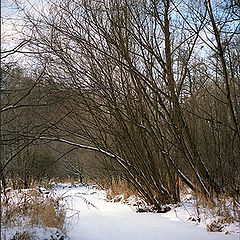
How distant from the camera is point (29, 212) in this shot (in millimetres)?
3785

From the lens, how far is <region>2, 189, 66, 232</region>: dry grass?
3386 millimetres

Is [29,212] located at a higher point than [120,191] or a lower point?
higher

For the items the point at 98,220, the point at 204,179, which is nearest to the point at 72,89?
the point at 98,220

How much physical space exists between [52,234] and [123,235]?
988mm

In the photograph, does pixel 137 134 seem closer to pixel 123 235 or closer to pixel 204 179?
pixel 204 179

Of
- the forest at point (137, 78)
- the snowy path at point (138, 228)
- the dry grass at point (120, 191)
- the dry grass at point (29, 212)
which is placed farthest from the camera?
the dry grass at point (120, 191)

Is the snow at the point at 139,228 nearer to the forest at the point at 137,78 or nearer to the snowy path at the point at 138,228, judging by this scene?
the snowy path at the point at 138,228

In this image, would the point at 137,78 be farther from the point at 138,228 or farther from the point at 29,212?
the point at 29,212

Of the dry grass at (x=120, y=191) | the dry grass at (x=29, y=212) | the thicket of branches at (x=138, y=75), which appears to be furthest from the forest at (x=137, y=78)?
the dry grass at (x=120, y=191)

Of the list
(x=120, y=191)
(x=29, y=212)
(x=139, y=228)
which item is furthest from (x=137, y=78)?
(x=120, y=191)

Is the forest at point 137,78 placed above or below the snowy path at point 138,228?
above

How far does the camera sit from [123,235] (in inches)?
152

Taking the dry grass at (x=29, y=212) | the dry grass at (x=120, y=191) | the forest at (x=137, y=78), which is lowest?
the dry grass at (x=120, y=191)

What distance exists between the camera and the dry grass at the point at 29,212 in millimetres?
3386
